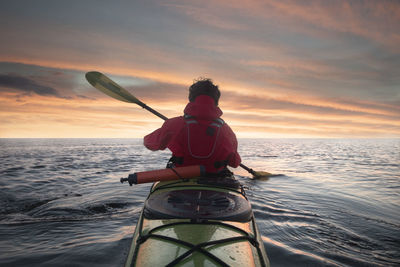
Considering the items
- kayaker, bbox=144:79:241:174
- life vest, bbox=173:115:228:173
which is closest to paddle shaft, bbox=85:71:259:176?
kayaker, bbox=144:79:241:174

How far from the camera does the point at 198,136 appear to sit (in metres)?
3.49

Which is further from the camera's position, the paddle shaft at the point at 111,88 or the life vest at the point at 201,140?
the paddle shaft at the point at 111,88

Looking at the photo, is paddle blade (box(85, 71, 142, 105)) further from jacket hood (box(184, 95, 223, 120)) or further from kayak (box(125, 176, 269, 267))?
kayak (box(125, 176, 269, 267))

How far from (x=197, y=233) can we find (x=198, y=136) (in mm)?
1670

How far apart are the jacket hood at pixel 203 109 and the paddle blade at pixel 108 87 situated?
4.19 metres

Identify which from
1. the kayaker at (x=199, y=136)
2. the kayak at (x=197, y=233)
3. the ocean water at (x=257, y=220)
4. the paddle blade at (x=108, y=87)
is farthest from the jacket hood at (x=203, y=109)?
the paddle blade at (x=108, y=87)

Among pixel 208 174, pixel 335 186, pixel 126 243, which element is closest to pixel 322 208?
pixel 335 186

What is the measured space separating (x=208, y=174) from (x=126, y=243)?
2.17m

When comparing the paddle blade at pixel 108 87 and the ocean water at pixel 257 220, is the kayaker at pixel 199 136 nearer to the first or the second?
the ocean water at pixel 257 220

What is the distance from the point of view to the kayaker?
348 cm

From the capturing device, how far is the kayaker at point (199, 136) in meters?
3.48

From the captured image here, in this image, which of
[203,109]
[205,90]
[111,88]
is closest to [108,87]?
[111,88]

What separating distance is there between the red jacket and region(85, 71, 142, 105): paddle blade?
13.0ft

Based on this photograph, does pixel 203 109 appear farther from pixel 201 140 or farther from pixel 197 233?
pixel 197 233
